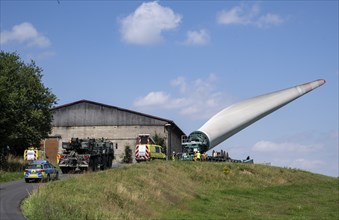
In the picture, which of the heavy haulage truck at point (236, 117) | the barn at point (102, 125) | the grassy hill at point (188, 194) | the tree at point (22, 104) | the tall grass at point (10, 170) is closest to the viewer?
the grassy hill at point (188, 194)

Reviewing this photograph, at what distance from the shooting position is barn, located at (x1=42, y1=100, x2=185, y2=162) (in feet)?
245

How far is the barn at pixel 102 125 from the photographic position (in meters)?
74.8

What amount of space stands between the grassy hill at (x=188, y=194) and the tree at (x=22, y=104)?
55.0 feet

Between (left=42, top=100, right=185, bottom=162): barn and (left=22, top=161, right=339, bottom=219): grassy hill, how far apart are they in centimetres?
2462

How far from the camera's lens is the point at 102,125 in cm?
7562

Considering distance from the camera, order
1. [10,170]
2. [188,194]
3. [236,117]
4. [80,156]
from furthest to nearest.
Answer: [236,117] → [10,170] → [80,156] → [188,194]

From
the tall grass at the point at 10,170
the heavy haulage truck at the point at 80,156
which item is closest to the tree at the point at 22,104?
the tall grass at the point at 10,170

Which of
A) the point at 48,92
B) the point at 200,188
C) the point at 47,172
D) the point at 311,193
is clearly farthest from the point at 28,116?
the point at 311,193

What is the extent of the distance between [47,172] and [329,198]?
25066 millimetres

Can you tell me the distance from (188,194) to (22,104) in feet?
89.7

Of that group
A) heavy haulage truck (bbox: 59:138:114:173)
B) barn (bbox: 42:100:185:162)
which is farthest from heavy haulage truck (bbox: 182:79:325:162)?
heavy haulage truck (bbox: 59:138:114:173)

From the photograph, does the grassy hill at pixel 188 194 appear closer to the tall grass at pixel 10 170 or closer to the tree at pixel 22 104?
the tall grass at pixel 10 170

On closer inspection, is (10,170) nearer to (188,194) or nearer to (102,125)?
(188,194)

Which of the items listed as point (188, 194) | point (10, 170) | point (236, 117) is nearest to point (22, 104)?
point (10, 170)
